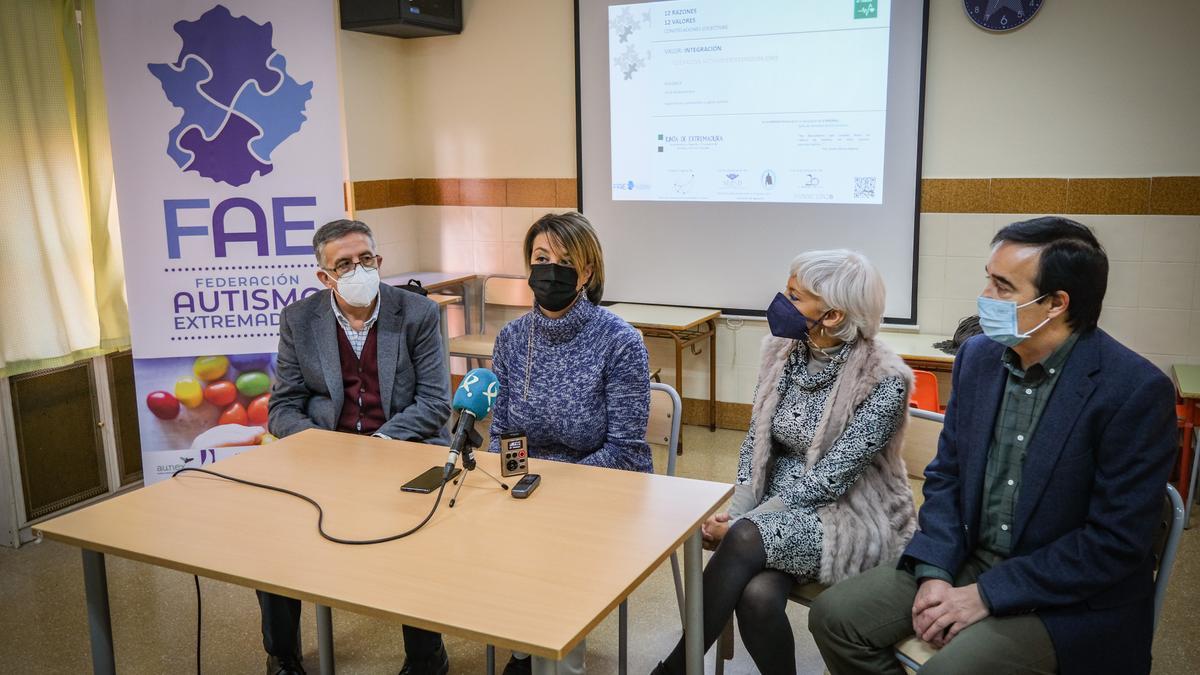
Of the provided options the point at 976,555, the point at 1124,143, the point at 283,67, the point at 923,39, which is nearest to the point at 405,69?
the point at 283,67

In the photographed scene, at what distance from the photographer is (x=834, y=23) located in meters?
4.67

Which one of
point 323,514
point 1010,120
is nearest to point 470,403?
point 323,514

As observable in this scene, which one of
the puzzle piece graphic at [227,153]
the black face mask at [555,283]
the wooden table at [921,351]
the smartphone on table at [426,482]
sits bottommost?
the wooden table at [921,351]

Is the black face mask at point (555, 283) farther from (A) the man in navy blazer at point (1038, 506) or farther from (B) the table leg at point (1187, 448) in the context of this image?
(B) the table leg at point (1187, 448)

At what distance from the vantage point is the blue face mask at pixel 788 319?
238 cm

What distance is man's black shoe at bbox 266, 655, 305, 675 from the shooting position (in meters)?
2.82

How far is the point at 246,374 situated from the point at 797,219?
9.55ft

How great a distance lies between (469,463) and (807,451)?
87 cm

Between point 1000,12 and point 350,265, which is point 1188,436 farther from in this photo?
point 350,265

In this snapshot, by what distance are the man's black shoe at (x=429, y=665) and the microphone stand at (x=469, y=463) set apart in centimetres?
79

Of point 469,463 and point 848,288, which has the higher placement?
point 848,288

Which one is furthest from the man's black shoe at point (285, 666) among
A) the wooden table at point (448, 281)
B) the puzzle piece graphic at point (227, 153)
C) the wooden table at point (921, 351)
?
the wooden table at point (448, 281)

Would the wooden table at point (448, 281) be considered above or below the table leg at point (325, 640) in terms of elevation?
above

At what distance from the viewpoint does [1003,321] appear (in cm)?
197
